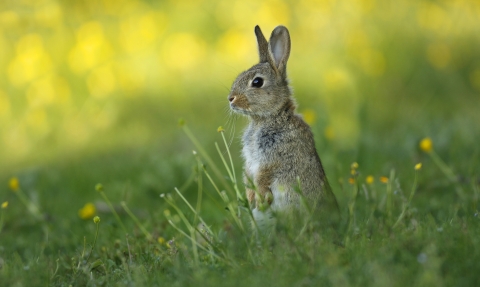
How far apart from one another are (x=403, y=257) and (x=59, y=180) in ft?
15.6

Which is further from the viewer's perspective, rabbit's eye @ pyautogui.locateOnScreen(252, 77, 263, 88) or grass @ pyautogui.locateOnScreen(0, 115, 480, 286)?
rabbit's eye @ pyautogui.locateOnScreen(252, 77, 263, 88)

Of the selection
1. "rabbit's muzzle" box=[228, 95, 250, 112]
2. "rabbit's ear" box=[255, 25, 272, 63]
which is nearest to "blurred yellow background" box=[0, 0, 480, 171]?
"rabbit's ear" box=[255, 25, 272, 63]

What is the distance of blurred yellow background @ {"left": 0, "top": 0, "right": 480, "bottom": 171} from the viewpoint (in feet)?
27.8

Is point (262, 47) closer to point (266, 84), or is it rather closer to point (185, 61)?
point (266, 84)

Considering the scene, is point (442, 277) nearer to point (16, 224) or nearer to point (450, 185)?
point (450, 185)

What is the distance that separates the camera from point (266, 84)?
446 cm

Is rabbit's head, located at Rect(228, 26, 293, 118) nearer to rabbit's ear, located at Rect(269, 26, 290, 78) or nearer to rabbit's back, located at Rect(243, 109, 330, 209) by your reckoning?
rabbit's ear, located at Rect(269, 26, 290, 78)

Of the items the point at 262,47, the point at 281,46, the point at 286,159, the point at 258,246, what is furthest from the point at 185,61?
the point at 258,246

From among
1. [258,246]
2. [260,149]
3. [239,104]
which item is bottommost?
[258,246]

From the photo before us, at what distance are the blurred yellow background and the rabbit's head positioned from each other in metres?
2.94

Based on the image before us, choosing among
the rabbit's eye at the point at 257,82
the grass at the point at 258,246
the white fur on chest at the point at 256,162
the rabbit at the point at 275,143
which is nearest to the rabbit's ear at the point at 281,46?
the rabbit at the point at 275,143

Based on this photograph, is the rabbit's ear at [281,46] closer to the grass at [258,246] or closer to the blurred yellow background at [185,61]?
the grass at [258,246]

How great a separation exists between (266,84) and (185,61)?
18.1 feet

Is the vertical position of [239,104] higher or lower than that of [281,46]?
lower
